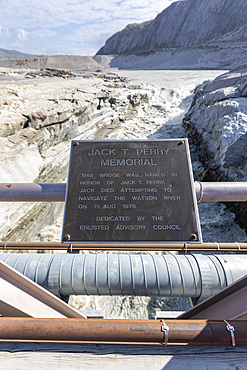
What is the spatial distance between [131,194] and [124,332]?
83 centimetres

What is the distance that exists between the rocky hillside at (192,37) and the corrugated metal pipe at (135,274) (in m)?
30.4

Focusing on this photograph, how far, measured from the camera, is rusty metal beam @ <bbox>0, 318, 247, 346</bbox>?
3.27 ft

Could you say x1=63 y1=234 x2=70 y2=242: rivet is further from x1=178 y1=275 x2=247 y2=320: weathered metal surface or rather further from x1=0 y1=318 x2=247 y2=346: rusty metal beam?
x1=178 y1=275 x2=247 y2=320: weathered metal surface

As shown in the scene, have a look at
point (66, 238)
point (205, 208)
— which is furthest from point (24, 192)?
point (205, 208)

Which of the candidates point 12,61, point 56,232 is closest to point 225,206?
point 56,232

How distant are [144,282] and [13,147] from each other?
425 centimetres

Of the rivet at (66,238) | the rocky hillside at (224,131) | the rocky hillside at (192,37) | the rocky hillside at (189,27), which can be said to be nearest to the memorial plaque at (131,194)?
the rivet at (66,238)

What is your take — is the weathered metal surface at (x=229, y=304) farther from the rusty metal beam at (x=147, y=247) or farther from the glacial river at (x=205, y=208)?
the glacial river at (x=205, y=208)

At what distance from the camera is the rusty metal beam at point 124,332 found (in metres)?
1.00

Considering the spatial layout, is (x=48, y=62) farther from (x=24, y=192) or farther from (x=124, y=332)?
(x=124, y=332)

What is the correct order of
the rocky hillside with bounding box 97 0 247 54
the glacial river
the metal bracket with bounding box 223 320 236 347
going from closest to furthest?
the metal bracket with bounding box 223 320 236 347
the glacial river
the rocky hillside with bounding box 97 0 247 54

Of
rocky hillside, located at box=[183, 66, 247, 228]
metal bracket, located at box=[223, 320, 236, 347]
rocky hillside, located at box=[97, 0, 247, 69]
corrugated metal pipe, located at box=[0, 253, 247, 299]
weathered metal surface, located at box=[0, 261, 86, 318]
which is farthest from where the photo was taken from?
rocky hillside, located at box=[97, 0, 247, 69]

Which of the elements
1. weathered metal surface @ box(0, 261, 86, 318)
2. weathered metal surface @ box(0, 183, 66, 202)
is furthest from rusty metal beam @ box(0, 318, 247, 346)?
weathered metal surface @ box(0, 183, 66, 202)

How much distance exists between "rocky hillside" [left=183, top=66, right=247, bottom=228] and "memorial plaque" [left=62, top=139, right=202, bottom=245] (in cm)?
432
